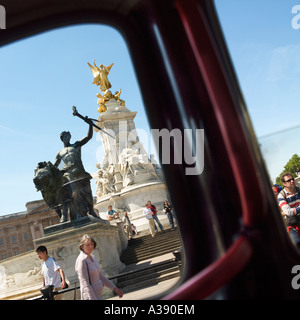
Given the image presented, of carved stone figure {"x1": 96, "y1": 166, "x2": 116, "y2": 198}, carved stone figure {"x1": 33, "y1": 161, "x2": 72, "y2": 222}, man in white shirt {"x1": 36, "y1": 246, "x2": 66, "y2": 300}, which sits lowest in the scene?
man in white shirt {"x1": 36, "y1": 246, "x2": 66, "y2": 300}

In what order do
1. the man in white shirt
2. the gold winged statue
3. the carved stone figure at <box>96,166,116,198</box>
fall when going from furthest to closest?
the gold winged statue < the carved stone figure at <box>96,166,116,198</box> < the man in white shirt

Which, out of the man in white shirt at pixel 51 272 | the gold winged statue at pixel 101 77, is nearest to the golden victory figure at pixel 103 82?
the gold winged statue at pixel 101 77

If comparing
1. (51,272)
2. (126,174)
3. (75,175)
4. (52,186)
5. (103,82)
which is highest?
(103,82)

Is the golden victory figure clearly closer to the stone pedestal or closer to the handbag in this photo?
the stone pedestal

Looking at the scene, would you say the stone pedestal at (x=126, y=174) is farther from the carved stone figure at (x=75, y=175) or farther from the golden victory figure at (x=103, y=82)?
the carved stone figure at (x=75, y=175)

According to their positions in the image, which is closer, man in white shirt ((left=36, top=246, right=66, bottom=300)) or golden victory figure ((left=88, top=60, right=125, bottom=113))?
man in white shirt ((left=36, top=246, right=66, bottom=300))

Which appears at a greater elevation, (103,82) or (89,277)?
(103,82)

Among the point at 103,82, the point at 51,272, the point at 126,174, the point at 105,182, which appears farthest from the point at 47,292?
the point at 103,82

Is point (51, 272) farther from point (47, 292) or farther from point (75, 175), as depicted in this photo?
point (75, 175)

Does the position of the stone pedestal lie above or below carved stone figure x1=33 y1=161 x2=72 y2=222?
above

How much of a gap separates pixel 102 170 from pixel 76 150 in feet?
45.2

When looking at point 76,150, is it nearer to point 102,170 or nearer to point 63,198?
point 63,198

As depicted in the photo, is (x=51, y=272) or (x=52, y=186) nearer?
(x=51, y=272)

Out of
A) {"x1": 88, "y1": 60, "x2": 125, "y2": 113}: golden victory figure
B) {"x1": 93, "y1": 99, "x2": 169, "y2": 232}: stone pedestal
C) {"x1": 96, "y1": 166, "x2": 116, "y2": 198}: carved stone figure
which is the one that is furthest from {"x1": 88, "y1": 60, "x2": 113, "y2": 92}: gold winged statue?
{"x1": 96, "y1": 166, "x2": 116, "y2": 198}: carved stone figure
